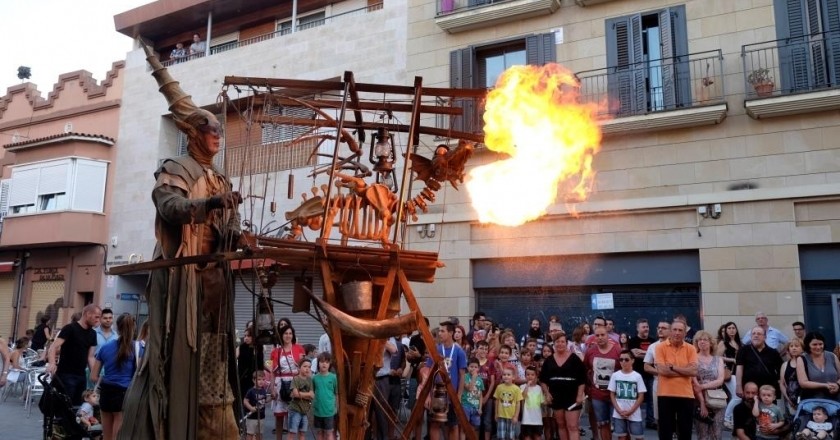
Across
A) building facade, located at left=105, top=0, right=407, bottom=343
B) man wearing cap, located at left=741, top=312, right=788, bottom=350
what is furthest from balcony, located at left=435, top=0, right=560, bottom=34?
man wearing cap, located at left=741, top=312, right=788, bottom=350

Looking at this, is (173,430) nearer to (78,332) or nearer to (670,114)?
(78,332)

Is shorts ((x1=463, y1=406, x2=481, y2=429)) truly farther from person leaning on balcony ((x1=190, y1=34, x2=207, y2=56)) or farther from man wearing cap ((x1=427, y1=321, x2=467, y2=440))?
person leaning on balcony ((x1=190, y1=34, x2=207, y2=56))

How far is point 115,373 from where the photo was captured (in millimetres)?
7449

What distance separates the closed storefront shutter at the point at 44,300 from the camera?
2167cm

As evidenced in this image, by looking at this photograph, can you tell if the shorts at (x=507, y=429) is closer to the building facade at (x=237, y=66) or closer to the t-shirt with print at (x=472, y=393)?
the t-shirt with print at (x=472, y=393)

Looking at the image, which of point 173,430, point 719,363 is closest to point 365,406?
point 173,430

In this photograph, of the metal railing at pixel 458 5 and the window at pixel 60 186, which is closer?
the metal railing at pixel 458 5

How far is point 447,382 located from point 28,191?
22082mm

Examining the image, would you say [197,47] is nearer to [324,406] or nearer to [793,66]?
[324,406]

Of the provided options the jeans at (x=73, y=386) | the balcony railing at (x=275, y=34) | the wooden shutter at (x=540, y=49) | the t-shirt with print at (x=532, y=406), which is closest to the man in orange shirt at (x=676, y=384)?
the t-shirt with print at (x=532, y=406)

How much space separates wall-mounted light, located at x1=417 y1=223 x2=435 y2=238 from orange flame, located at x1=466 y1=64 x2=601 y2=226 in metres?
5.66

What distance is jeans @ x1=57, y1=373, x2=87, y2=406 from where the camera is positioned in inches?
316

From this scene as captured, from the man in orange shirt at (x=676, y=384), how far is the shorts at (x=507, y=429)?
1901mm

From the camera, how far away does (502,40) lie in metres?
15.2
